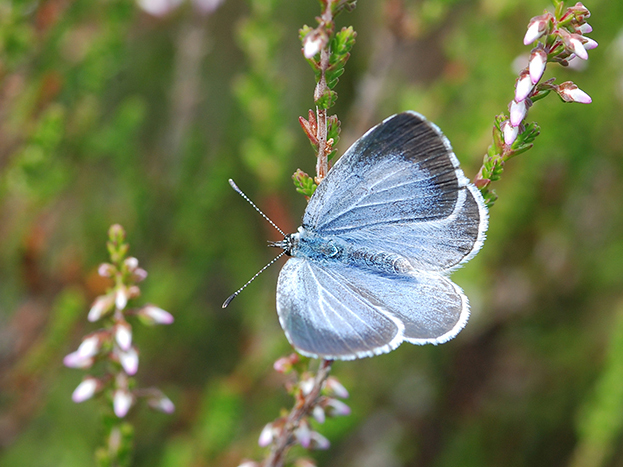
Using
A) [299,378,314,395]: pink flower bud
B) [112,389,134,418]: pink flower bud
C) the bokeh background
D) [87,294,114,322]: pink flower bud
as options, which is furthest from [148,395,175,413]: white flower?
the bokeh background

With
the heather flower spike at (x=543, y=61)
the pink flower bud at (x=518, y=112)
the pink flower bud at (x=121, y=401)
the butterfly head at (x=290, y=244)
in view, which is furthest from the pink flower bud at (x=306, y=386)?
the pink flower bud at (x=518, y=112)

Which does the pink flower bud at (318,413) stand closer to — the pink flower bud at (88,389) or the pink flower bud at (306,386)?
the pink flower bud at (306,386)

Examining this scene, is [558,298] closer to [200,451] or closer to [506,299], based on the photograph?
[506,299]

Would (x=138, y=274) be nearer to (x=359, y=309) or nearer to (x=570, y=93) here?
(x=359, y=309)

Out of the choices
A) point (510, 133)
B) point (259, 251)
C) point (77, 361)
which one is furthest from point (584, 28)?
point (259, 251)

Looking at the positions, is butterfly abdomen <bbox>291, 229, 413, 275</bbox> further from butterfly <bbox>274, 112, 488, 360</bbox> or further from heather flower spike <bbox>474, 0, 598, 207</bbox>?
heather flower spike <bbox>474, 0, 598, 207</bbox>

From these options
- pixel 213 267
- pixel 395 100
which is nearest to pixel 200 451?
pixel 213 267
